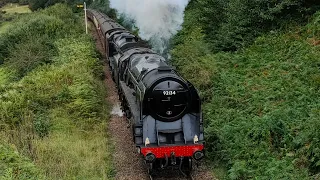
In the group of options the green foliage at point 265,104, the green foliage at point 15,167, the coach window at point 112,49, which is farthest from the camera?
the coach window at point 112,49

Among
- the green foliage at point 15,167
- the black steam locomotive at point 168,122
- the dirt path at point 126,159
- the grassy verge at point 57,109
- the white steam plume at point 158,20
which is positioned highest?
the white steam plume at point 158,20

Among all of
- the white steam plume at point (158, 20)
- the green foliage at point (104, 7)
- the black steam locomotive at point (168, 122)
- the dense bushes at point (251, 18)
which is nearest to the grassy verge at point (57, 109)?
the black steam locomotive at point (168, 122)

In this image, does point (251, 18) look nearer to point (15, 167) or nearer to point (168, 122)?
point (168, 122)

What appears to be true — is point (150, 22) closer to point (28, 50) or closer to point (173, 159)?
point (28, 50)

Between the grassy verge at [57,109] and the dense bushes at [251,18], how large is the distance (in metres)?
6.32

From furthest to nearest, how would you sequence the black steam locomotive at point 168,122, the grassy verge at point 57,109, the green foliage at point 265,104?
the grassy verge at point 57,109 → the black steam locomotive at point 168,122 → the green foliage at point 265,104

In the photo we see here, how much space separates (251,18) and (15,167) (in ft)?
38.7

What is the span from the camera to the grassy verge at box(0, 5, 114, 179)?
11.0 metres

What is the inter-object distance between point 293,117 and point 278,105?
3.05 feet

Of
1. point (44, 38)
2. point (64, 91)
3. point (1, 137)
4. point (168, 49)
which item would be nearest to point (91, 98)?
point (64, 91)

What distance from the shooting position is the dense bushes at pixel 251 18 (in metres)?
15.6

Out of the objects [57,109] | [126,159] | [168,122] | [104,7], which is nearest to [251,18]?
[168,122]

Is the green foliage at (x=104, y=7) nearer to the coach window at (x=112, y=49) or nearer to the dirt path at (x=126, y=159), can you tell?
the coach window at (x=112, y=49)

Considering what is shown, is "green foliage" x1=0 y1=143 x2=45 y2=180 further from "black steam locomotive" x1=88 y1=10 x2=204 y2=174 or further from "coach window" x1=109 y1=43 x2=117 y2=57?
"coach window" x1=109 y1=43 x2=117 y2=57
